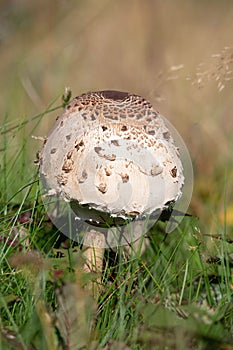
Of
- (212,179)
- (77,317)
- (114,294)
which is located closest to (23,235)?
(114,294)

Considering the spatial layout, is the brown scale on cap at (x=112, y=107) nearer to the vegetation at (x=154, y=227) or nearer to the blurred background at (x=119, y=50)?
the vegetation at (x=154, y=227)

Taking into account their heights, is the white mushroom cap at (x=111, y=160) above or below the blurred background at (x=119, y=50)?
below

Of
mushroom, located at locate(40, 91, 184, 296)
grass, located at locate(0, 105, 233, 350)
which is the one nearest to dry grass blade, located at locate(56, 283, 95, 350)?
grass, located at locate(0, 105, 233, 350)

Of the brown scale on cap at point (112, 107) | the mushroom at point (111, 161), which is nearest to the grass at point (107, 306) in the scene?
the mushroom at point (111, 161)

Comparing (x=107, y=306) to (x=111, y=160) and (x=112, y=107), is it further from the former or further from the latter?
(x=112, y=107)

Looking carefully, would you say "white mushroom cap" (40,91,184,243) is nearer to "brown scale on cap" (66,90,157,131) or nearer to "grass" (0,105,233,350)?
"brown scale on cap" (66,90,157,131)
